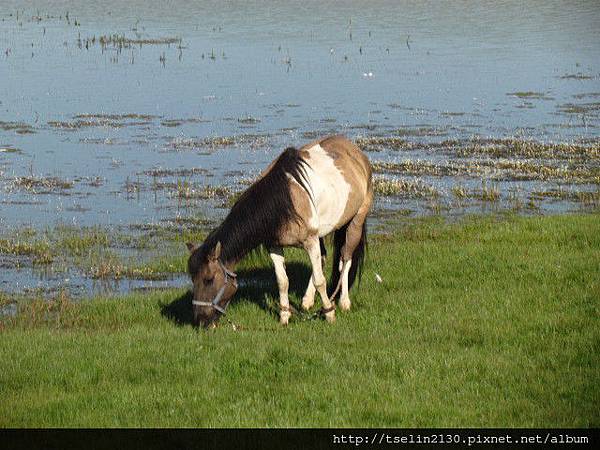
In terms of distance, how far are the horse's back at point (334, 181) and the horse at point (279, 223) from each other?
0.01 meters

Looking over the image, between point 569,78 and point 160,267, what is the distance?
22.3 meters

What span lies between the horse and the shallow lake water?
4.83 m

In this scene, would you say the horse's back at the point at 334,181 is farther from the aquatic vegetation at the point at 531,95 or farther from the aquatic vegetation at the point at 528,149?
the aquatic vegetation at the point at 531,95

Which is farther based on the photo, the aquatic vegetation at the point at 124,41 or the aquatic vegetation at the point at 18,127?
the aquatic vegetation at the point at 124,41

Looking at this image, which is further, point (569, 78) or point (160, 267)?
point (569, 78)

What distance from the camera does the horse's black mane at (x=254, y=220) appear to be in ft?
38.7

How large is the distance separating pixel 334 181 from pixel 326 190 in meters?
0.26

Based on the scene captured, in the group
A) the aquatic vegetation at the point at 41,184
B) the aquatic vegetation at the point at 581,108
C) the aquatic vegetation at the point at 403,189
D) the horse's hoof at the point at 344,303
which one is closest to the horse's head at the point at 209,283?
the horse's hoof at the point at 344,303

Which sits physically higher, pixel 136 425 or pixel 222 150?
pixel 136 425

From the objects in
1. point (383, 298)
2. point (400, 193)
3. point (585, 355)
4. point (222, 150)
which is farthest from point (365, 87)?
point (585, 355)

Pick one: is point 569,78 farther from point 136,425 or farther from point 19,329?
point 136,425

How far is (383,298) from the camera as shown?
43.7ft

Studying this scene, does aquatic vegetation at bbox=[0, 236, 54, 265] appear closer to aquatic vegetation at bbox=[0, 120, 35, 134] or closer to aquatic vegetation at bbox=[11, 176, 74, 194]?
aquatic vegetation at bbox=[11, 176, 74, 194]

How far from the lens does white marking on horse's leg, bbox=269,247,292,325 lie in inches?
484
